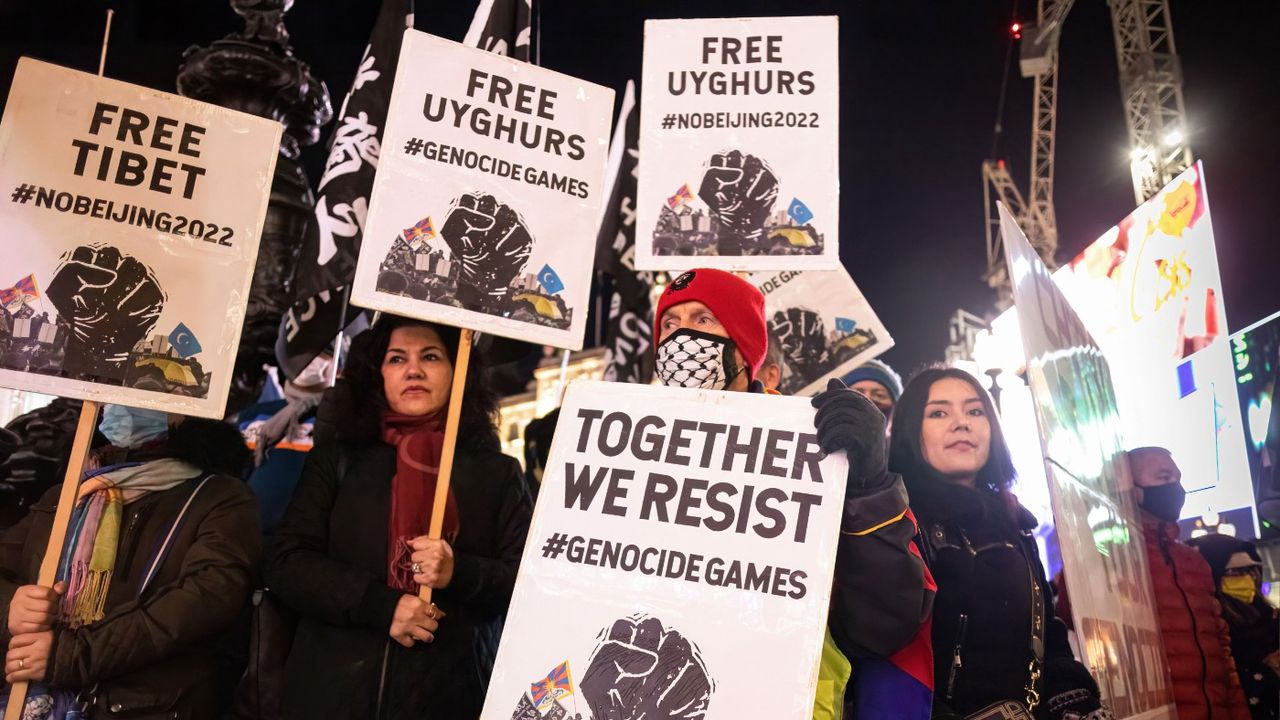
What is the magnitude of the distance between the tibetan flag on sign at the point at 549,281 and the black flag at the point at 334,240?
49.0 inches

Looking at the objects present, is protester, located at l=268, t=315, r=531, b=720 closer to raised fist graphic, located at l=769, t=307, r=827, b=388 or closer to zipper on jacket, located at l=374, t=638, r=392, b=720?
zipper on jacket, located at l=374, t=638, r=392, b=720

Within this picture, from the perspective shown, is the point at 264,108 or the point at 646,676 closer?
the point at 646,676

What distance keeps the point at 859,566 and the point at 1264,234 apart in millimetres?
8396

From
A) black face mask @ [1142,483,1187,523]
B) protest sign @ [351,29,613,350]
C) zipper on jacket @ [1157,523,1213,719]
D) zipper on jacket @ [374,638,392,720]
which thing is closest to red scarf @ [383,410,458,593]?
zipper on jacket @ [374,638,392,720]

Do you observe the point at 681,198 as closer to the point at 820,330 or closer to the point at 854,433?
the point at 854,433

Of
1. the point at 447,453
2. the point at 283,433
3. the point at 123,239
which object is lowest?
the point at 447,453

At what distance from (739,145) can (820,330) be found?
161cm

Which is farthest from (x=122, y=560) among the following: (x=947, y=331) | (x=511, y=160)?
(x=947, y=331)

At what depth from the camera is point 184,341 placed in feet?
9.89

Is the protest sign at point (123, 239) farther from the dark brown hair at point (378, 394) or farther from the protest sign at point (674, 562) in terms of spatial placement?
the protest sign at point (674, 562)

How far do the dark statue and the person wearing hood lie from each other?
4.10 meters

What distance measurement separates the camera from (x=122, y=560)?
10.3 ft

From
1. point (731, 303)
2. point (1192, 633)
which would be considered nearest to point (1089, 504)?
point (731, 303)

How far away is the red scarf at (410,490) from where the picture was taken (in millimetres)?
3021
